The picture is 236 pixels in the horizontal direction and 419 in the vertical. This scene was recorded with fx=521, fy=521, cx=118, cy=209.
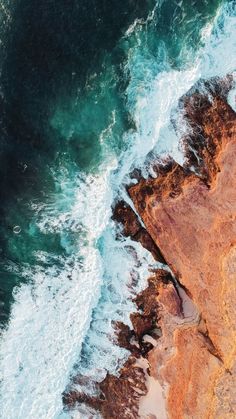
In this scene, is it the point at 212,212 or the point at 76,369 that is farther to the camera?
the point at 76,369

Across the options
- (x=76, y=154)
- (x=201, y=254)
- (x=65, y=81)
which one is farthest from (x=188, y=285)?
(x=65, y=81)

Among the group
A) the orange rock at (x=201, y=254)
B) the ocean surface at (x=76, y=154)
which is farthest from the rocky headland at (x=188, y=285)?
the ocean surface at (x=76, y=154)

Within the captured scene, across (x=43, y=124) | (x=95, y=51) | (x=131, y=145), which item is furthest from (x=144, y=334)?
(x=95, y=51)

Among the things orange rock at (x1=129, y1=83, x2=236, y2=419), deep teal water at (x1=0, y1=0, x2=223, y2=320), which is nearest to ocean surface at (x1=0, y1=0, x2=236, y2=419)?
deep teal water at (x1=0, y1=0, x2=223, y2=320)

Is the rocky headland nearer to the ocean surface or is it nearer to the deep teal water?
the ocean surface

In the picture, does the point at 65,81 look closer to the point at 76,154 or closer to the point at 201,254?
the point at 76,154

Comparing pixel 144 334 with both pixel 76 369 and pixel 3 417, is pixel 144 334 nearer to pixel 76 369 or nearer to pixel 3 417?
pixel 76 369
